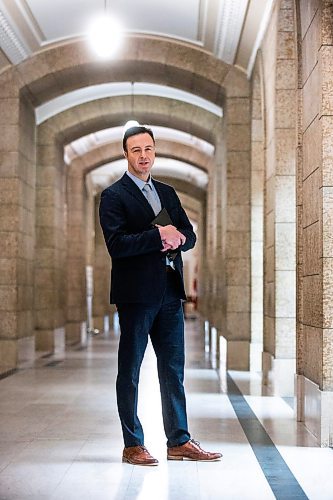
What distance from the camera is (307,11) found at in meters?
6.54

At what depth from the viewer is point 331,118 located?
230 inches

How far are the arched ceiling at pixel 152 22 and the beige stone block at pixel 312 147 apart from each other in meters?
3.31

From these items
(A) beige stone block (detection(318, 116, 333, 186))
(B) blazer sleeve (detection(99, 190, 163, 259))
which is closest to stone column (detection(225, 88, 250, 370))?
(A) beige stone block (detection(318, 116, 333, 186))

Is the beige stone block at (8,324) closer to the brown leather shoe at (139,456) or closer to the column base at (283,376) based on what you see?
the column base at (283,376)

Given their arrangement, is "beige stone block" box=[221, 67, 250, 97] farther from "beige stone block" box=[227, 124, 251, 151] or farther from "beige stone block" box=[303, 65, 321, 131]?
"beige stone block" box=[303, 65, 321, 131]

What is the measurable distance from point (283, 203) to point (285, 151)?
0.54 m

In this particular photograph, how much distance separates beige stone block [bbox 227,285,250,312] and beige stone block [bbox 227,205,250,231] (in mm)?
861

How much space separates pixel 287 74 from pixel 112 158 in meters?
11.5

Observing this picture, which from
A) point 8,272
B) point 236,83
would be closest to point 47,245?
point 8,272

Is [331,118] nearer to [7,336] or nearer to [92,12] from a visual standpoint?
[92,12]

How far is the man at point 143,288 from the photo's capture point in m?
4.97

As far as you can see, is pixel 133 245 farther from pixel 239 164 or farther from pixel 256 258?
pixel 239 164

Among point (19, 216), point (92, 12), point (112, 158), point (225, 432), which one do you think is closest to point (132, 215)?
point (225, 432)

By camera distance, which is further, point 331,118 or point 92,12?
point 92,12
